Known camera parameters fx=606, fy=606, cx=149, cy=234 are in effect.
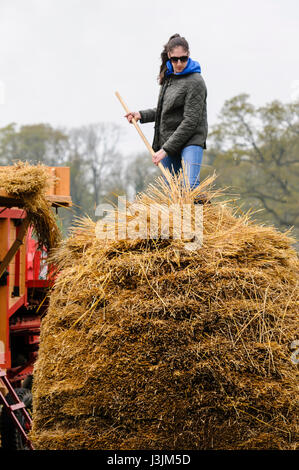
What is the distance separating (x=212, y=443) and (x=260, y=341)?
1.86 ft

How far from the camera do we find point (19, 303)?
7.96m

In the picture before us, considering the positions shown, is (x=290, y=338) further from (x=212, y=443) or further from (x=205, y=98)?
(x=205, y=98)

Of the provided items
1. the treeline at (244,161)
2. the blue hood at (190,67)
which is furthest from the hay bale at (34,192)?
the treeline at (244,161)

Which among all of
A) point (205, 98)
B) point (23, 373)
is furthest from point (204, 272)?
point (23, 373)

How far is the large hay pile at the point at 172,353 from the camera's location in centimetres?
304

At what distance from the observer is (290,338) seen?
10.6ft

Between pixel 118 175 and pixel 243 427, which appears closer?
pixel 243 427

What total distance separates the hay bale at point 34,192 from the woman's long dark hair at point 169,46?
4.40 feet

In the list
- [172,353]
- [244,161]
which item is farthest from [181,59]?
[244,161]

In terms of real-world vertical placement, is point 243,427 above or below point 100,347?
below

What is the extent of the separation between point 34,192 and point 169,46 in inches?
69.2

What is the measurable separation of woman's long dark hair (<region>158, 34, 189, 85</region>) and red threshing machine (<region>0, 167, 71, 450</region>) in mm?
1861

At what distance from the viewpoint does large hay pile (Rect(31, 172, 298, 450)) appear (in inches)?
120

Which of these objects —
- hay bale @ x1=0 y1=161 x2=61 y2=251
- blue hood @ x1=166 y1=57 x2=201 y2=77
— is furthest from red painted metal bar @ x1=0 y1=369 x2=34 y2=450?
blue hood @ x1=166 y1=57 x2=201 y2=77
